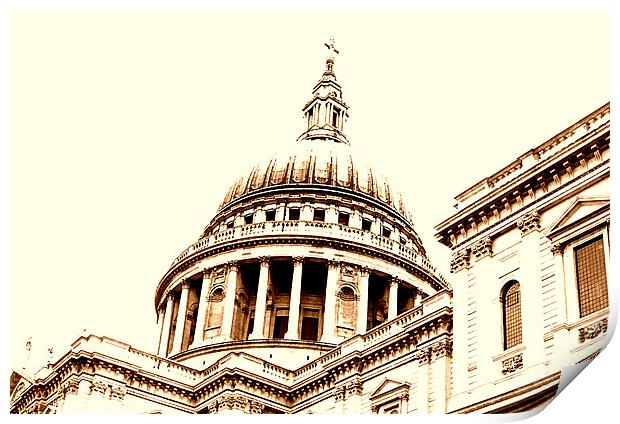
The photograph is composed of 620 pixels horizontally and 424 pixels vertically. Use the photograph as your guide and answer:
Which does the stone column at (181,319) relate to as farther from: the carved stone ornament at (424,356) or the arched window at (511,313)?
the arched window at (511,313)

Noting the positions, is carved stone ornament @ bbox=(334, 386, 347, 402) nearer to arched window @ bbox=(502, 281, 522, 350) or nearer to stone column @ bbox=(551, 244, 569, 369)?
arched window @ bbox=(502, 281, 522, 350)

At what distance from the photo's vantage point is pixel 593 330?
20.6 m

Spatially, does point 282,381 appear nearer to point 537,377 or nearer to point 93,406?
point 93,406

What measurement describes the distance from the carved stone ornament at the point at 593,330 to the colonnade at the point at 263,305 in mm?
23865

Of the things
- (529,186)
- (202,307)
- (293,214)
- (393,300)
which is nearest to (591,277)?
(529,186)

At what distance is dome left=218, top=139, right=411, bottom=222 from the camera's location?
52125 millimetres

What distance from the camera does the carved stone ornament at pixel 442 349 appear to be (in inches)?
1160

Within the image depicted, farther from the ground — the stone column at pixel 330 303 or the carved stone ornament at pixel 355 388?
the stone column at pixel 330 303

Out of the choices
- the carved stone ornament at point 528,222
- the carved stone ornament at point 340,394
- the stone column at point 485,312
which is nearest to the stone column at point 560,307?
the carved stone ornament at point 528,222

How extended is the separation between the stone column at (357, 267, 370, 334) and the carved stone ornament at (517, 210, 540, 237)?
21.2 metres

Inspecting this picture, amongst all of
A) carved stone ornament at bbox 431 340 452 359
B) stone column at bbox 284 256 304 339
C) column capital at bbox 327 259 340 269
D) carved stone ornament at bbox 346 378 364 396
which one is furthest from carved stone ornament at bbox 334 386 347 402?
column capital at bbox 327 259 340 269

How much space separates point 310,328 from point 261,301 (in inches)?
110

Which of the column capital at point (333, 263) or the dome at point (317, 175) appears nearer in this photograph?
the column capital at point (333, 263)

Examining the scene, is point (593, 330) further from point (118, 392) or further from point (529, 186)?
point (118, 392)
